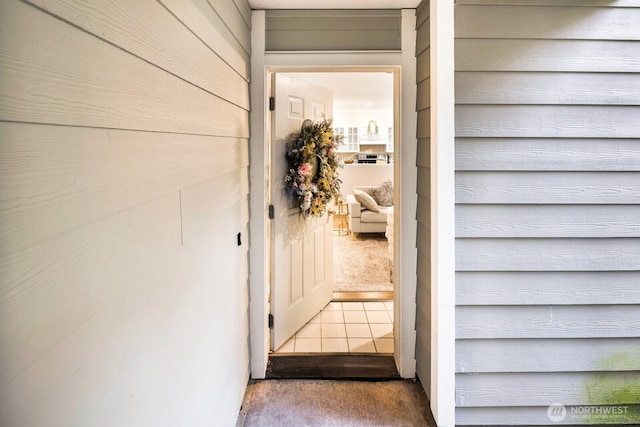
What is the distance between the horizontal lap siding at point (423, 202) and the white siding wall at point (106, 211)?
47.7 inches

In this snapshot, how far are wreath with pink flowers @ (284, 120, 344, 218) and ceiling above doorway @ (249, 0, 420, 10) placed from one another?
909mm

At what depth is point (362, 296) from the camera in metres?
3.93

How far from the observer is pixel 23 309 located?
1.72 ft

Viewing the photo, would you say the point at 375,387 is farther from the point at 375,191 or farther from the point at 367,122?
the point at 367,122

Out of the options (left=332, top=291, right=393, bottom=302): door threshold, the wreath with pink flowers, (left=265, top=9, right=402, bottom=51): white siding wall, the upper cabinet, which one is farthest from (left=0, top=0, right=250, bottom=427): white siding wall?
the upper cabinet

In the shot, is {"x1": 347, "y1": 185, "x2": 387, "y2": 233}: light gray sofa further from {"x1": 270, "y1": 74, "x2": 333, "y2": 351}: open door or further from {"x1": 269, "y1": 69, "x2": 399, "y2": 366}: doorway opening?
{"x1": 270, "y1": 74, "x2": 333, "y2": 351}: open door

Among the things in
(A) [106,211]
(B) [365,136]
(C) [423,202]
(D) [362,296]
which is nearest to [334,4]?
(C) [423,202]

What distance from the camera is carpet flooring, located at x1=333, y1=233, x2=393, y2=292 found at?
429 cm

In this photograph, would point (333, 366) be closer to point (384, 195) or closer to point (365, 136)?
point (384, 195)

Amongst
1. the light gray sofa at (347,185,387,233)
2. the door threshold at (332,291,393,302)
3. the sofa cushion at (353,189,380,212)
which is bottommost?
the door threshold at (332,291,393,302)

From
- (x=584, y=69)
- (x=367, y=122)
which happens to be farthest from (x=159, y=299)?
(x=367, y=122)

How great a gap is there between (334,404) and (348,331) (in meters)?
0.94

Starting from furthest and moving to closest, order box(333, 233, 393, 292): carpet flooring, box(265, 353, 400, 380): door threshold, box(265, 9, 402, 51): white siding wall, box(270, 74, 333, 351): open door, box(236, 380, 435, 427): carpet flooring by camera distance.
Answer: box(333, 233, 393, 292): carpet flooring < box(270, 74, 333, 351): open door < box(265, 353, 400, 380): door threshold < box(265, 9, 402, 51): white siding wall < box(236, 380, 435, 427): carpet flooring

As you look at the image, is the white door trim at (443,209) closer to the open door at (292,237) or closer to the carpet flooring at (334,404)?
the carpet flooring at (334,404)
